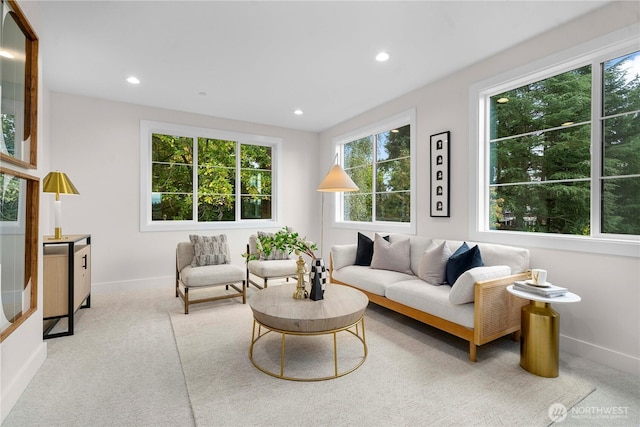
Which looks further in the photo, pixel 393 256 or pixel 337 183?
pixel 393 256

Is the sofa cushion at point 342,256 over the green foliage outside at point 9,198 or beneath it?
beneath

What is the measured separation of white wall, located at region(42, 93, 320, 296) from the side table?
443cm

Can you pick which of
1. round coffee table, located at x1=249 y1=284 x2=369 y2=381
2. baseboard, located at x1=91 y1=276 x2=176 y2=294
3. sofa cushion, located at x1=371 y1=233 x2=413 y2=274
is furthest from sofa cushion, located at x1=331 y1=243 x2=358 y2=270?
baseboard, located at x1=91 y1=276 x2=176 y2=294

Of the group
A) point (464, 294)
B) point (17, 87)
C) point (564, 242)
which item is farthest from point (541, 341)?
point (17, 87)

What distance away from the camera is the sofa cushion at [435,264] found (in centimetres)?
299

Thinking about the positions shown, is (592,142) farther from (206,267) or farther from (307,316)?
(206,267)

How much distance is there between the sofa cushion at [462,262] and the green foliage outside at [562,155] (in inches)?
25.1

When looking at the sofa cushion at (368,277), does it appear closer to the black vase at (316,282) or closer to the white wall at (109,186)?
the black vase at (316,282)

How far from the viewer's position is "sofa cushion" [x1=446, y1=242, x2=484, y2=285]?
279 centimetres

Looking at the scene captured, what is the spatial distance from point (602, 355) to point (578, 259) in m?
0.73

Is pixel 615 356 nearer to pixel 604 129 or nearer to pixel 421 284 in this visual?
pixel 421 284

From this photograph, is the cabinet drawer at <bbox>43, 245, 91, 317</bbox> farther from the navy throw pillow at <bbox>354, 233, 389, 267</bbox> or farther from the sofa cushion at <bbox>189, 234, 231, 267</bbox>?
the navy throw pillow at <bbox>354, 233, 389, 267</bbox>

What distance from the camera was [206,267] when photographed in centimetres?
379

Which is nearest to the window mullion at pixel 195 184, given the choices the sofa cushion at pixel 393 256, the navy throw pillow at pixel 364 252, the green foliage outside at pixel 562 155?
the navy throw pillow at pixel 364 252
